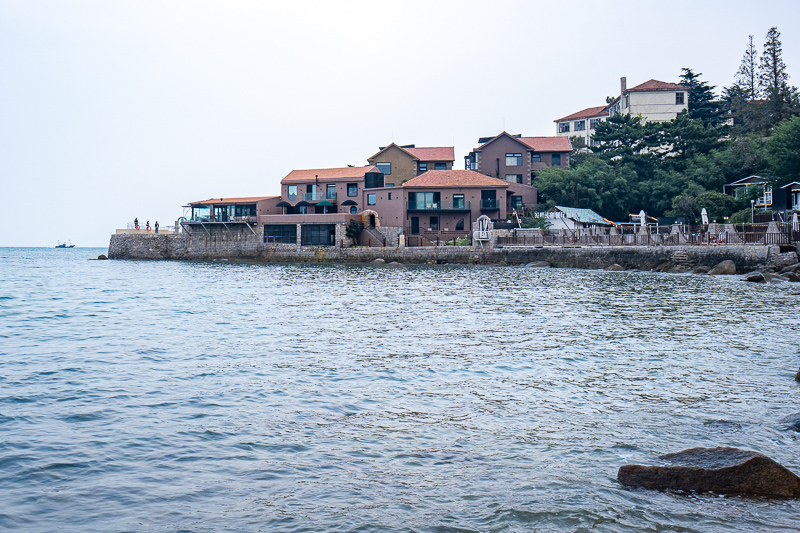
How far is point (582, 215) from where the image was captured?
67.4 m

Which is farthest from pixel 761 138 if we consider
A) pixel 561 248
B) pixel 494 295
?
pixel 494 295

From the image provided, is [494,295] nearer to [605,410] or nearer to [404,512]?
[605,410]

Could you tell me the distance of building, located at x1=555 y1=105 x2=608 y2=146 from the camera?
100 metres

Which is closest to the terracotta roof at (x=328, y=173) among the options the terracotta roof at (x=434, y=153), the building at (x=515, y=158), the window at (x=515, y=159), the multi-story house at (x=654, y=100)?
the terracotta roof at (x=434, y=153)

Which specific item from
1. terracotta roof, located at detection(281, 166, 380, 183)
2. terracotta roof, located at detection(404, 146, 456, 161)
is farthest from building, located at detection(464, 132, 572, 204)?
terracotta roof, located at detection(281, 166, 380, 183)

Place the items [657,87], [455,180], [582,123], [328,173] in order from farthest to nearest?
[582,123], [657,87], [328,173], [455,180]

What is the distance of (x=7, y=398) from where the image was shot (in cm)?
1211

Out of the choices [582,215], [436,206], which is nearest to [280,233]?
[436,206]

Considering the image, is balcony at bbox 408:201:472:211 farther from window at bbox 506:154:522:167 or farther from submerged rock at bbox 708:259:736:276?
submerged rock at bbox 708:259:736:276

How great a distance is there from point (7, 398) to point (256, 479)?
6.71 metres

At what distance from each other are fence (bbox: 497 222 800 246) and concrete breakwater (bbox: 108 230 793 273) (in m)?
0.79

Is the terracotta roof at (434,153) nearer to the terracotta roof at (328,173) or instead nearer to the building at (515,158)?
the building at (515,158)

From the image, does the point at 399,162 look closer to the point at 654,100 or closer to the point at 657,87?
the point at 654,100

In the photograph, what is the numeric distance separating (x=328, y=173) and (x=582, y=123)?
45916 mm
